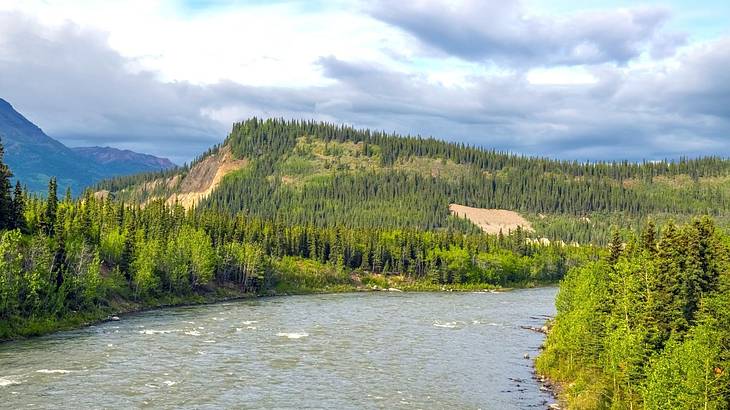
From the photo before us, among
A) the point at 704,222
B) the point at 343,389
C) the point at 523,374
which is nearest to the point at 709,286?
the point at 704,222

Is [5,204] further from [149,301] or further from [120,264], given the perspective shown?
Result: [149,301]

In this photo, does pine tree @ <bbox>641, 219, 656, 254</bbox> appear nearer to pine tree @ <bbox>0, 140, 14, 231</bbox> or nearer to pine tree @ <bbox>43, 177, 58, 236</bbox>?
pine tree @ <bbox>43, 177, 58, 236</bbox>

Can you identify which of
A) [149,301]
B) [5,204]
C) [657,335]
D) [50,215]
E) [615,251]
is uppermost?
[615,251]

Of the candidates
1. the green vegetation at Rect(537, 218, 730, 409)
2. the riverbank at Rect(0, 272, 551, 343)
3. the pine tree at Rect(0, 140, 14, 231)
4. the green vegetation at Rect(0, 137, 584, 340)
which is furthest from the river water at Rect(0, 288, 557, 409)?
the pine tree at Rect(0, 140, 14, 231)

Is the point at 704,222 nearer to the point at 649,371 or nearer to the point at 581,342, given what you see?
the point at 581,342

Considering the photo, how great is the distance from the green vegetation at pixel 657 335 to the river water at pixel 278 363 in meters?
5.54

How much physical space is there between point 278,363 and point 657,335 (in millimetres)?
39651

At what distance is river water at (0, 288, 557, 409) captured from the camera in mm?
56906

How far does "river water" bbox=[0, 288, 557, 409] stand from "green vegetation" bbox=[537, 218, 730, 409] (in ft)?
18.2

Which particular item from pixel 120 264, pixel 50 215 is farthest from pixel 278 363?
pixel 50 215

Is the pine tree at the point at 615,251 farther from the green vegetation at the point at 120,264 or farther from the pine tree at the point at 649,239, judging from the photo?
the green vegetation at the point at 120,264

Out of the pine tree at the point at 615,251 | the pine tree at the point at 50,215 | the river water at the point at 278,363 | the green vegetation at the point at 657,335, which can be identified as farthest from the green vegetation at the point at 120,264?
the pine tree at the point at 615,251

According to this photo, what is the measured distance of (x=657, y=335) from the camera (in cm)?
5228

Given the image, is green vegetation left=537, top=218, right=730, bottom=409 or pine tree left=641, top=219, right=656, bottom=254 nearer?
green vegetation left=537, top=218, right=730, bottom=409
